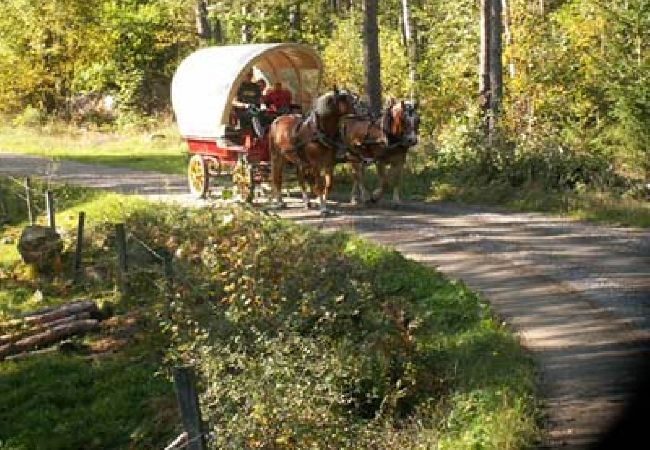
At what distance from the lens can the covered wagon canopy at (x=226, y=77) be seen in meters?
17.8

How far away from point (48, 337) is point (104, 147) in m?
17.4

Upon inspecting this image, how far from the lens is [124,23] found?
34.8 meters

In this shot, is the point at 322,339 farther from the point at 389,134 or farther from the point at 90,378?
the point at 389,134

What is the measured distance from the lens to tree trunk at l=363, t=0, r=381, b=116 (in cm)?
1980

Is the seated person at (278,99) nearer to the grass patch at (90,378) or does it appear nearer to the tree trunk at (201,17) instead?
the grass patch at (90,378)

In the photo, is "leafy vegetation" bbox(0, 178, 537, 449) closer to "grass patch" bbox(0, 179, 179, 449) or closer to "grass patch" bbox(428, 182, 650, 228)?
"grass patch" bbox(0, 179, 179, 449)

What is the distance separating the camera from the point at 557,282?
10.9 meters

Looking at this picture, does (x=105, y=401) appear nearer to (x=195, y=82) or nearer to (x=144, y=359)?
(x=144, y=359)

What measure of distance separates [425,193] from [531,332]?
8.52 m

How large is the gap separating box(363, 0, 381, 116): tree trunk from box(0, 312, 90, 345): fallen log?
26.4ft

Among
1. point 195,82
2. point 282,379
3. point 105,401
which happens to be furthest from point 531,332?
point 195,82

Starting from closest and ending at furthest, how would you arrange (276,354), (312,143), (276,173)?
(276,354), (312,143), (276,173)

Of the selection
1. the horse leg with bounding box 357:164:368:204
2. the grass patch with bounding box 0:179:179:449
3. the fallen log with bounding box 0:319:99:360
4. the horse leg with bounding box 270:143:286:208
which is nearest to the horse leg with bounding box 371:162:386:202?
the horse leg with bounding box 357:164:368:204

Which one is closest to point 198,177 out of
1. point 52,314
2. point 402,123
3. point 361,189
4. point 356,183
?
point 356,183
